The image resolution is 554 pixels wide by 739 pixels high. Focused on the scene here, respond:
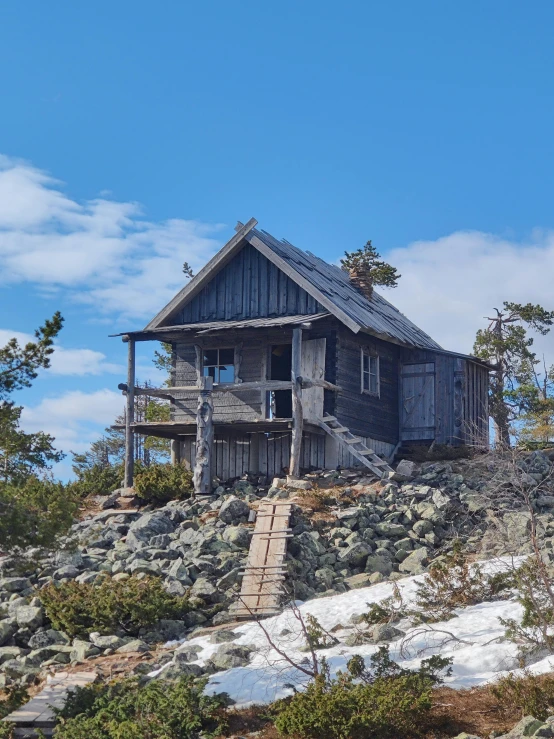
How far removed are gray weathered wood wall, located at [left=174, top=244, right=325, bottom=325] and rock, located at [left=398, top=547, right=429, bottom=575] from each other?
360 inches

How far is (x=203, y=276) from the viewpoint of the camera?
28.4 m

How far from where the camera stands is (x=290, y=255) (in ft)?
95.3

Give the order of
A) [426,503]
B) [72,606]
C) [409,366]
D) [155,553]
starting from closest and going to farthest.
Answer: [72,606] → [155,553] → [426,503] → [409,366]

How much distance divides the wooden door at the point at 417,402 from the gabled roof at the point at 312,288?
822 mm

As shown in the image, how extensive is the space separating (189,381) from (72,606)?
40.0ft

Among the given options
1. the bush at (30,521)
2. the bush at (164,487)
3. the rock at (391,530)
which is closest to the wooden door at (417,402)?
the bush at (164,487)

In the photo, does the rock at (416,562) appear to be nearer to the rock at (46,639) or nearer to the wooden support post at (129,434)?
the rock at (46,639)

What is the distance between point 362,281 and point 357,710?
21484 millimetres

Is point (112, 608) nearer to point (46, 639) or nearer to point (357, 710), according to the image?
point (46, 639)

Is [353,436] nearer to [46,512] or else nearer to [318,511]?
[318,511]

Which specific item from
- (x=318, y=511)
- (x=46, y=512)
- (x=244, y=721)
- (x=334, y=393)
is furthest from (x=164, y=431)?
(x=244, y=721)

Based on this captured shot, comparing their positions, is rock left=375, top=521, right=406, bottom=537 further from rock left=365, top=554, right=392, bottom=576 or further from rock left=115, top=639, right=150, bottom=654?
rock left=115, top=639, right=150, bottom=654

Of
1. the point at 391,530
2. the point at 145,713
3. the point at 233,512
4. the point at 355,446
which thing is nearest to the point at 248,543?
the point at 233,512

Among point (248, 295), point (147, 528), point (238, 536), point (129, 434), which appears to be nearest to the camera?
point (238, 536)
